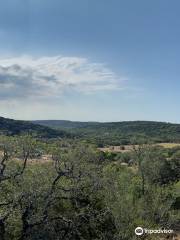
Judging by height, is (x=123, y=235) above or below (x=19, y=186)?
below

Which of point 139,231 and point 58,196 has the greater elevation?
point 58,196

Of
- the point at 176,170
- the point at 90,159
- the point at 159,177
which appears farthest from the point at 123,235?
the point at 176,170

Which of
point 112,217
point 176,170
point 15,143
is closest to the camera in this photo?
point 15,143

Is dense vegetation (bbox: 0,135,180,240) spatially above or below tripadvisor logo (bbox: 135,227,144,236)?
above

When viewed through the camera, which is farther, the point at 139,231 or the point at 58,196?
the point at 139,231

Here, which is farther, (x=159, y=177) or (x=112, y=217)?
(x=159, y=177)

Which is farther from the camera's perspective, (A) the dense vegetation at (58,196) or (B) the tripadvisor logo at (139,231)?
(B) the tripadvisor logo at (139,231)

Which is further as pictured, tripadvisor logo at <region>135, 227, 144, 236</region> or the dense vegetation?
tripadvisor logo at <region>135, 227, 144, 236</region>

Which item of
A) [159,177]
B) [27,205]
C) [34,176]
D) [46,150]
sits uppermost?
[46,150]

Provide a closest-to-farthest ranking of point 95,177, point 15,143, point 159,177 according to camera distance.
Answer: point 15,143
point 95,177
point 159,177

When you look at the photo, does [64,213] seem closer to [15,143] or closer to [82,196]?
[82,196]

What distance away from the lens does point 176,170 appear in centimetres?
7912

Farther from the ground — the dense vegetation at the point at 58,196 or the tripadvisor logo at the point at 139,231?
the dense vegetation at the point at 58,196

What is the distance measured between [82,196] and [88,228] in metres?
1.86
